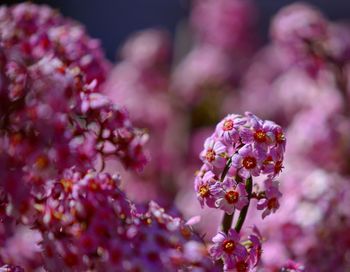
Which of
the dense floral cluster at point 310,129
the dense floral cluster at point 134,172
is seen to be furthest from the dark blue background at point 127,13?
the dense floral cluster at point 134,172

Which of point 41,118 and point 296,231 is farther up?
point 296,231

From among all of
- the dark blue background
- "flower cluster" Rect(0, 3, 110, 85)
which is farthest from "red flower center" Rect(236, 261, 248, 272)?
the dark blue background

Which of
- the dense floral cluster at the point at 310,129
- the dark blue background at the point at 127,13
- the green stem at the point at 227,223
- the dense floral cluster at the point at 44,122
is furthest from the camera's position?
the dark blue background at the point at 127,13

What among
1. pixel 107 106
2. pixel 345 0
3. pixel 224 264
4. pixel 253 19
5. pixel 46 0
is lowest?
pixel 224 264

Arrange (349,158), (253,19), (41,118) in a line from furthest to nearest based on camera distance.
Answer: (253,19)
(349,158)
(41,118)

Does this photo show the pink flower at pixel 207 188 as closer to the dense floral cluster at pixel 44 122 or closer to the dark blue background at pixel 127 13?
the dense floral cluster at pixel 44 122

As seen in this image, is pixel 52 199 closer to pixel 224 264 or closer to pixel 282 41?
pixel 224 264

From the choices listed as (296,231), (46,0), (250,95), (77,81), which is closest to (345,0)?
(46,0)

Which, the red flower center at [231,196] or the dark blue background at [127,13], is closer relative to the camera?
the red flower center at [231,196]
